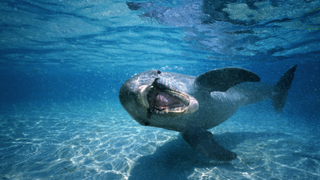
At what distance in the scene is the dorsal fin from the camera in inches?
152

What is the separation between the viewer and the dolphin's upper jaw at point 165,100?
A: 260 cm

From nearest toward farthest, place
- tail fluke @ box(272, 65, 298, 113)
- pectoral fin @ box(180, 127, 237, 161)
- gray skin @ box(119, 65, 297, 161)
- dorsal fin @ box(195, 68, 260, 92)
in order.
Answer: gray skin @ box(119, 65, 297, 161)
dorsal fin @ box(195, 68, 260, 92)
pectoral fin @ box(180, 127, 237, 161)
tail fluke @ box(272, 65, 298, 113)

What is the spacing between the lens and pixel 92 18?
11.8 metres

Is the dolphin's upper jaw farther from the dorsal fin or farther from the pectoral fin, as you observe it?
the pectoral fin

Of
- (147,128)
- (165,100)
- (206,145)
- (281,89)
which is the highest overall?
(281,89)

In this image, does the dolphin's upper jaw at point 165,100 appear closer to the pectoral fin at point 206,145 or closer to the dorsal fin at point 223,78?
the dorsal fin at point 223,78

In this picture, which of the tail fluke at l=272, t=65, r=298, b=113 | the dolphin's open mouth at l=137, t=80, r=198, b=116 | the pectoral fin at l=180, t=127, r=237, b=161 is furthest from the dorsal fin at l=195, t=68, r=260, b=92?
the tail fluke at l=272, t=65, r=298, b=113

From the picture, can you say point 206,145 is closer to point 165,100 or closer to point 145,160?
point 145,160

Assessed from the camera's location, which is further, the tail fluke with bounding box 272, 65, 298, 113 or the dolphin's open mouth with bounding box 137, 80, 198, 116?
the tail fluke with bounding box 272, 65, 298, 113

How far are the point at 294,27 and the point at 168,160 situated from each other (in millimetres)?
14570

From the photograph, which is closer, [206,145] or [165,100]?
[165,100]

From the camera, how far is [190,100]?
2691mm

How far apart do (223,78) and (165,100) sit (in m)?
2.22

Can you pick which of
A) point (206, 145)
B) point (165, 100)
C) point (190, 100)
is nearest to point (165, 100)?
point (165, 100)
